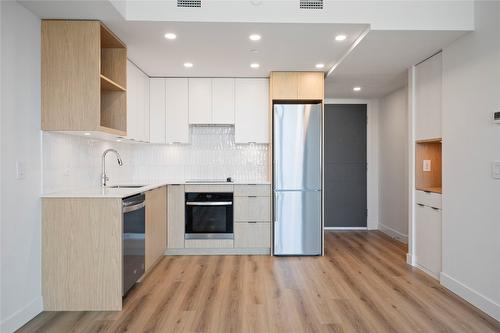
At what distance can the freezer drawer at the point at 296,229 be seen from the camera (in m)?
4.07

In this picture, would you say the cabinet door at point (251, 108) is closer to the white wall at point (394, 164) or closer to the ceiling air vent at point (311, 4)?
the ceiling air vent at point (311, 4)

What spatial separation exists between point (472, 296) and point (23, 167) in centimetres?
375

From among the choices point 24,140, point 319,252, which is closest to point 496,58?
point 319,252

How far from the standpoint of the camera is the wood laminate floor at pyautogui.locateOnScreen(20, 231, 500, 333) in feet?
7.70

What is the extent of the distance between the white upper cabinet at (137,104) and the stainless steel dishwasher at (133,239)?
3.64ft

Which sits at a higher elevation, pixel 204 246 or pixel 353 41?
pixel 353 41

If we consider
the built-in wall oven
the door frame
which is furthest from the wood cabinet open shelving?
the door frame

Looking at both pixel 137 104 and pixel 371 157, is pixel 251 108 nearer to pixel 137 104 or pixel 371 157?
pixel 137 104

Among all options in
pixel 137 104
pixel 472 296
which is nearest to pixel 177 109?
pixel 137 104

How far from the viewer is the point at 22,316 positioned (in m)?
2.35

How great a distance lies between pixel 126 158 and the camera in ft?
14.5

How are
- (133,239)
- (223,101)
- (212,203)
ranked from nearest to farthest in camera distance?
(133,239)
(212,203)
(223,101)

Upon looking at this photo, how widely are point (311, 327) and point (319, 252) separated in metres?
1.83

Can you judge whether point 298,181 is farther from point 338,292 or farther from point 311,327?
point 311,327
